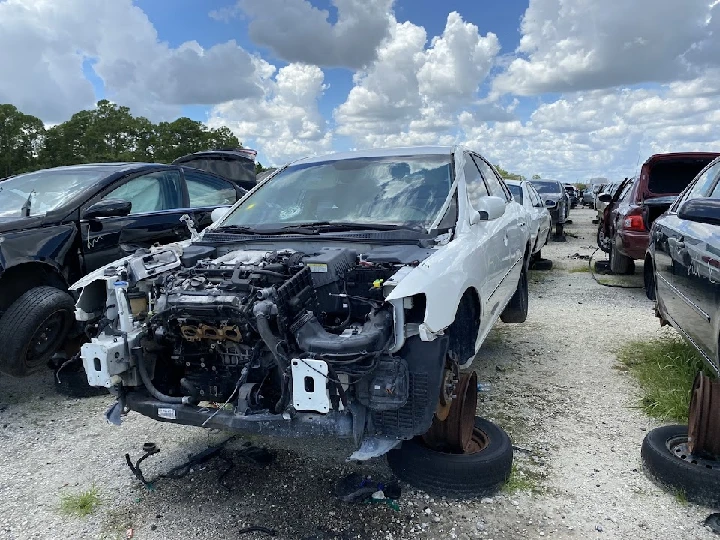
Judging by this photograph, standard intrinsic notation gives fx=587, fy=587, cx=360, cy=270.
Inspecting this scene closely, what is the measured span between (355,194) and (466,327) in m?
1.24

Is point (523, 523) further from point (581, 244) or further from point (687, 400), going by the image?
point (581, 244)

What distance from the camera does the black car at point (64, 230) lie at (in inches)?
164

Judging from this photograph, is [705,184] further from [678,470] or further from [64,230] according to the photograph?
[64,230]

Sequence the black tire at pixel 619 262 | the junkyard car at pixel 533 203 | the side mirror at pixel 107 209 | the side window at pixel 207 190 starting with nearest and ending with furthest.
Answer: the side mirror at pixel 107 209 → the side window at pixel 207 190 → the junkyard car at pixel 533 203 → the black tire at pixel 619 262

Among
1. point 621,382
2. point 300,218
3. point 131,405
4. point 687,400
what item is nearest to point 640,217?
point 621,382

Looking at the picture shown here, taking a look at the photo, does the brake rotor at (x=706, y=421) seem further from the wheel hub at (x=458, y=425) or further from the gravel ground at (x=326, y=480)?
the wheel hub at (x=458, y=425)

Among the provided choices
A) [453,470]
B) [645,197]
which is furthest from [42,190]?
[645,197]

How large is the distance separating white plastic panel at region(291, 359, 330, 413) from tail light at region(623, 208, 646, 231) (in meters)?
6.36

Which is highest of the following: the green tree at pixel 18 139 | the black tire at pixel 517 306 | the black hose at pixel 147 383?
the green tree at pixel 18 139

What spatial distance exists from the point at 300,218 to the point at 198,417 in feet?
5.25

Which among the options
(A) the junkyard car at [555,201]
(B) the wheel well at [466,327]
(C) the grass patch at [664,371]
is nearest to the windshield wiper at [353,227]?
(B) the wheel well at [466,327]

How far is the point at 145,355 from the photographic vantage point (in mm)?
3168

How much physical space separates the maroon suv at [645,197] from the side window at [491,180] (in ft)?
8.76

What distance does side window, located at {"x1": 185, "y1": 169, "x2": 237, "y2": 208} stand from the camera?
21.3 feet
